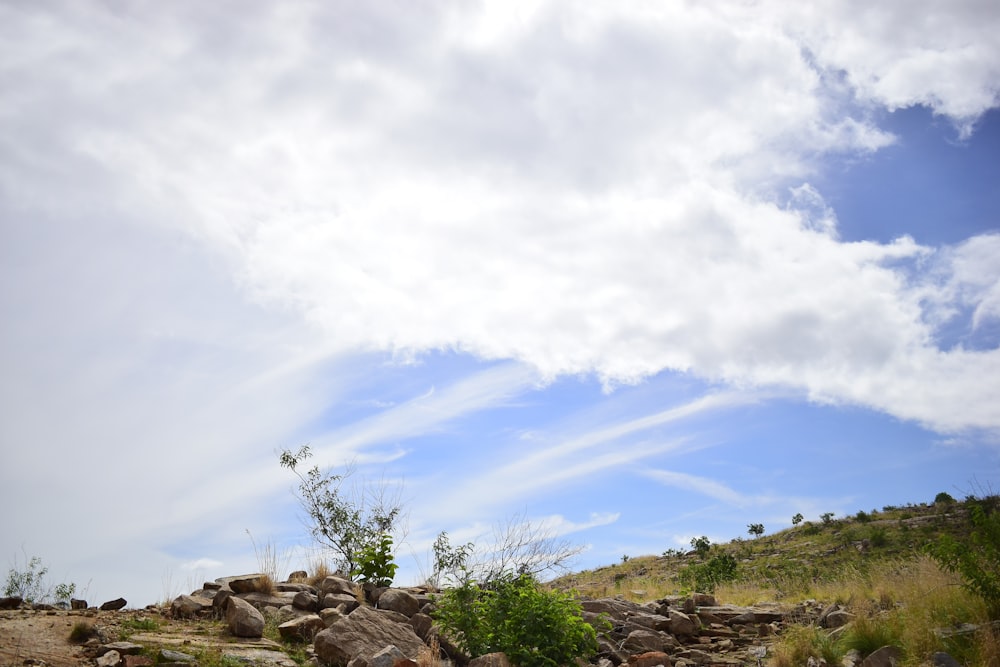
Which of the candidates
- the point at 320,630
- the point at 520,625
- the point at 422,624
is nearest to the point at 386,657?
the point at 320,630

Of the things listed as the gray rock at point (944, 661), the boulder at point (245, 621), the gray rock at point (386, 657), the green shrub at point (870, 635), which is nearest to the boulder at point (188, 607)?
the boulder at point (245, 621)

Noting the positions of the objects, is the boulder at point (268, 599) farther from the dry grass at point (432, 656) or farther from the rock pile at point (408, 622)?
the dry grass at point (432, 656)

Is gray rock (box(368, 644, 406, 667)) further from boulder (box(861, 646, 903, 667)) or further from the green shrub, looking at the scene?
the green shrub

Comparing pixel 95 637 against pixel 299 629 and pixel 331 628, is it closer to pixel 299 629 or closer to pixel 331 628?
pixel 299 629

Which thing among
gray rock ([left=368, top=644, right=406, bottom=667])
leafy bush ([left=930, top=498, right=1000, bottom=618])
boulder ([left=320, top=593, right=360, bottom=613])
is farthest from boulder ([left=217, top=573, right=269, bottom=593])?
leafy bush ([left=930, top=498, right=1000, bottom=618])

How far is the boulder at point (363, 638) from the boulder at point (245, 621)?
1.11m

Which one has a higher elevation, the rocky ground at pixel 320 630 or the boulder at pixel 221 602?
the boulder at pixel 221 602

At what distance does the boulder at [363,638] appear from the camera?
39.5 ft

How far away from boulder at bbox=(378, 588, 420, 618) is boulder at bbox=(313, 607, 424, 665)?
1200 millimetres

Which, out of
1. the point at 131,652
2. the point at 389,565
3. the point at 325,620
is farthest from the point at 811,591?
the point at 131,652

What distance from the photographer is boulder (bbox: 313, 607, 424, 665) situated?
12055mm

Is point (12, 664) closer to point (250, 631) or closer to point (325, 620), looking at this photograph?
point (250, 631)

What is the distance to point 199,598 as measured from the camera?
14.4 metres

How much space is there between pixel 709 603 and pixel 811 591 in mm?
3486
